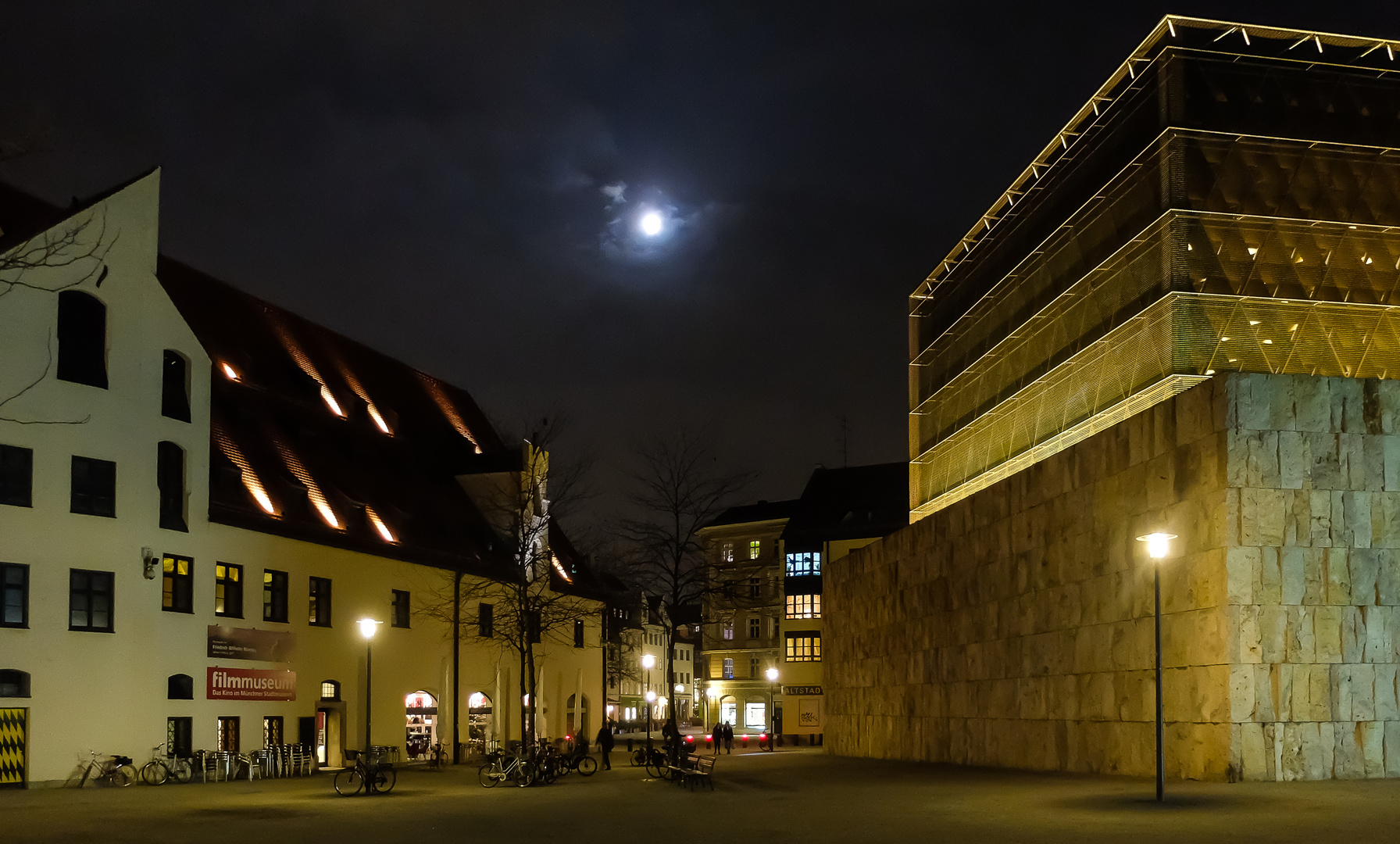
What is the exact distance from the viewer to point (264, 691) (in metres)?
37.3

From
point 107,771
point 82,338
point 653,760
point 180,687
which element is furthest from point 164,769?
point 653,760

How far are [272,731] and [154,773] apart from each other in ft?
17.2

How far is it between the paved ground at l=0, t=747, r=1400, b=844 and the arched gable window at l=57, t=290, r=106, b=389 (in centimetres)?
942

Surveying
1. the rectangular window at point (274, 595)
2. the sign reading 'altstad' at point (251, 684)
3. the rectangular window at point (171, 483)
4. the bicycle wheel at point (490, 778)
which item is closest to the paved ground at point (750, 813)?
the bicycle wheel at point (490, 778)

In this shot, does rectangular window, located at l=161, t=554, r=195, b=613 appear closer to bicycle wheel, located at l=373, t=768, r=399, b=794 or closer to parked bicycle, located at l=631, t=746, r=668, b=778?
bicycle wheel, located at l=373, t=768, r=399, b=794

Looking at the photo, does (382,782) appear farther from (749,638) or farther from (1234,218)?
(749,638)

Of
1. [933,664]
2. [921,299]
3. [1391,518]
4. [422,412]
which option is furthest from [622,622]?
[1391,518]

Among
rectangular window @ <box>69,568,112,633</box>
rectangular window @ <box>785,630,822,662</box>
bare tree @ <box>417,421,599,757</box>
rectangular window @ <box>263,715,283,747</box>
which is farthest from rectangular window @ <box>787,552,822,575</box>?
rectangular window @ <box>69,568,112,633</box>

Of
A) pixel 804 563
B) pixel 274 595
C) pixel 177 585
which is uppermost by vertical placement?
pixel 177 585

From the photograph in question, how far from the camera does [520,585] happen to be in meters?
45.8

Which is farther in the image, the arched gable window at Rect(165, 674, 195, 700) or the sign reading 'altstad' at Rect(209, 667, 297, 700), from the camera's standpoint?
the sign reading 'altstad' at Rect(209, 667, 297, 700)

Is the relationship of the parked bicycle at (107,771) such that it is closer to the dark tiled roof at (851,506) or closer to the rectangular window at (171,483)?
the rectangular window at (171,483)

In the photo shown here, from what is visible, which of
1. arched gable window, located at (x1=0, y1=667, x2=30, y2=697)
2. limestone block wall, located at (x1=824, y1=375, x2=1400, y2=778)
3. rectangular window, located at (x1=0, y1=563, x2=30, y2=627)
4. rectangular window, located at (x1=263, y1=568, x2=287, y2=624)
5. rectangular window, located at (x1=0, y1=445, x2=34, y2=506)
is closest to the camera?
→ limestone block wall, located at (x1=824, y1=375, x2=1400, y2=778)

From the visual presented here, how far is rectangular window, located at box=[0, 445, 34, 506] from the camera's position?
30531 mm
